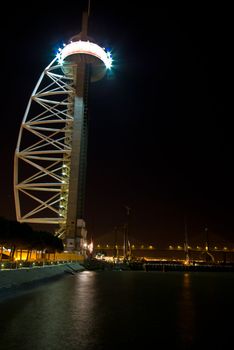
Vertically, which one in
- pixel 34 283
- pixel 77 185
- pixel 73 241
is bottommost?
pixel 34 283

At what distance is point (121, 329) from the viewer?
1583 cm

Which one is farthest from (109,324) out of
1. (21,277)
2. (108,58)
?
(108,58)

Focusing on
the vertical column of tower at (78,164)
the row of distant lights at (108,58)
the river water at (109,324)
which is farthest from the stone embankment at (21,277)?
the row of distant lights at (108,58)

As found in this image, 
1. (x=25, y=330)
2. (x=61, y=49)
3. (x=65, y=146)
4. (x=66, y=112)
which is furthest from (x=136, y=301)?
(x=61, y=49)

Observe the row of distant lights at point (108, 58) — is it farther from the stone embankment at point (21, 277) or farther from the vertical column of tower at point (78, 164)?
the stone embankment at point (21, 277)

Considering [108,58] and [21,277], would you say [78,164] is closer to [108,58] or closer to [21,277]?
[108,58]

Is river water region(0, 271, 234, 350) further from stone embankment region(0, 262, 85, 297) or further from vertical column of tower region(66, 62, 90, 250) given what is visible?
vertical column of tower region(66, 62, 90, 250)

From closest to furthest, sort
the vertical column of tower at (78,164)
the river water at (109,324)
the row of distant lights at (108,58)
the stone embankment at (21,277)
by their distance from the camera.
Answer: the river water at (109,324), the stone embankment at (21,277), the vertical column of tower at (78,164), the row of distant lights at (108,58)

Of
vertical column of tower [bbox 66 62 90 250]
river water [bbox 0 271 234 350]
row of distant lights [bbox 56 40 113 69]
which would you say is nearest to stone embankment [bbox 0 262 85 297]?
A: river water [bbox 0 271 234 350]

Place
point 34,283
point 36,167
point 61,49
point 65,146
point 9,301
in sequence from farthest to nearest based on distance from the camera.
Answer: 1. point 61,49
2. point 65,146
3. point 36,167
4. point 34,283
5. point 9,301

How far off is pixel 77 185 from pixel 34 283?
161 ft

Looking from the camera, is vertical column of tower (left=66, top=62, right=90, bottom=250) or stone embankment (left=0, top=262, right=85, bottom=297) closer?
stone embankment (left=0, top=262, right=85, bottom=297)

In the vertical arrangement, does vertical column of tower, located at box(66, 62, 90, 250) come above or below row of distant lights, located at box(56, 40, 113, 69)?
below

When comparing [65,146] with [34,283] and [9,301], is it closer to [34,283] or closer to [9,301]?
[34,283]
